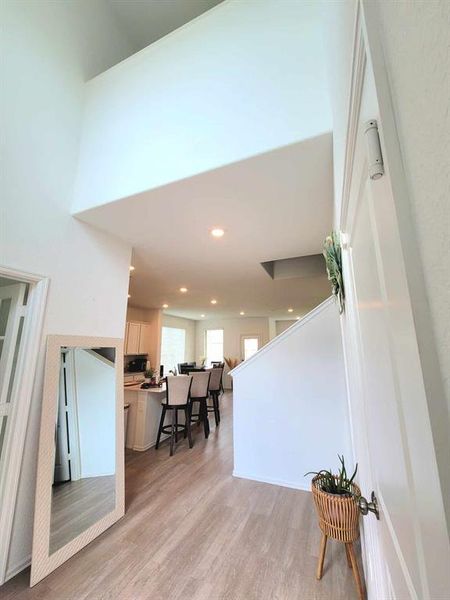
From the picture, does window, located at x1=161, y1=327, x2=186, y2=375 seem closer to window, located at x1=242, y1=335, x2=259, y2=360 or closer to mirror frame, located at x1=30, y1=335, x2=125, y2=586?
window, located at x1=242, y1=335, x2=259, y2=360

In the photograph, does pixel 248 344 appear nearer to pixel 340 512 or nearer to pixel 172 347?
pixel 172 347

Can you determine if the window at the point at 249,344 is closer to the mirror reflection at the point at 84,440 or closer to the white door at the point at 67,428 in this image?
the mirror reflection at the point at 84,440

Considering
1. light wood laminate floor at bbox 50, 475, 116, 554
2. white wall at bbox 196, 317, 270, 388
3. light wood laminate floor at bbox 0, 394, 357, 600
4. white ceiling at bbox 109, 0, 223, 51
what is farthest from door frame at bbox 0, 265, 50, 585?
white wall at bbox 196, 317, 270, 388

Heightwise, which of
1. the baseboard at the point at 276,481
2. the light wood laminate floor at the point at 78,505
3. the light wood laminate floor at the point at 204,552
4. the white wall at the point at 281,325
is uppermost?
the white wall at the point at 281,325

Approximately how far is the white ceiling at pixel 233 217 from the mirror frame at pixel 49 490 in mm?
1226

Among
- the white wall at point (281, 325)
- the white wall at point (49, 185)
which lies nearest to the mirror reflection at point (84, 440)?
the white wall at point (49, 185)

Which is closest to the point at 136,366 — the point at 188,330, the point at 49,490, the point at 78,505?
the point at 188,330

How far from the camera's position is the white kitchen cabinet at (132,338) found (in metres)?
6.41

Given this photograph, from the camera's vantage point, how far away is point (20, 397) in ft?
6.27

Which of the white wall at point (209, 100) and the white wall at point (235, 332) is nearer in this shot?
the white wall at point (209, 100)

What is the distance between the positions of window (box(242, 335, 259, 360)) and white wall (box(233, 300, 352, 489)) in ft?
21.2

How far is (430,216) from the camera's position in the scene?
311 mm

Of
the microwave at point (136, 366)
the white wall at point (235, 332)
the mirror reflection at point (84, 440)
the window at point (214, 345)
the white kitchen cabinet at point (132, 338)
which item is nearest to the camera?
the mirror reflection at point (84, 440)

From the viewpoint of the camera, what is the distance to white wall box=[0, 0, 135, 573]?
6.33 feet
